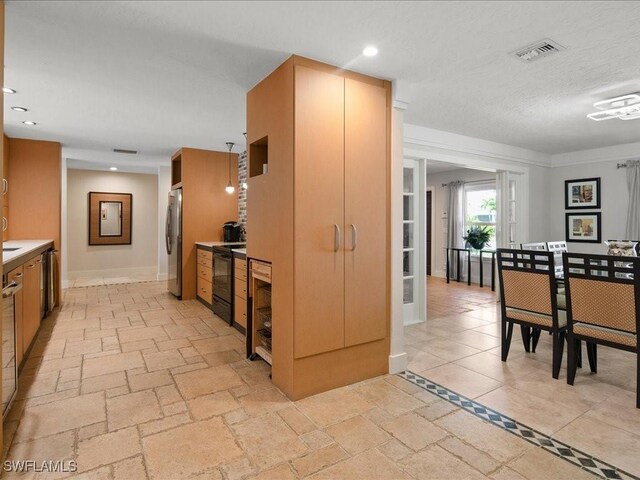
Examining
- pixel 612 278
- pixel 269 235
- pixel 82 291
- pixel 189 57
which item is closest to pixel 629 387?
pixel 612 278

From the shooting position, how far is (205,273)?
5262mm

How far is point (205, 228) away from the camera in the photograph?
5.86m

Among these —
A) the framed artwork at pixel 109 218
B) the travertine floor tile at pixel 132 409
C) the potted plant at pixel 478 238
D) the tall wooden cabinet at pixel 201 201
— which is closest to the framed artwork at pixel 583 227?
the potted plant at pixel 478 238

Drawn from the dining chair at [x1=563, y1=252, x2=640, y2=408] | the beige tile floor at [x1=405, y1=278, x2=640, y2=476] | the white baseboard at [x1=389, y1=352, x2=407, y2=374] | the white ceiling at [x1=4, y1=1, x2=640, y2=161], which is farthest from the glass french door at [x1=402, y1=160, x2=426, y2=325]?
the dining chair at [x1=563, y1=252, x2=640, y2=408]

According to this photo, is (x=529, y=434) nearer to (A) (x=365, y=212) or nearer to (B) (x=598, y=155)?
(A) (x=365, y=212)

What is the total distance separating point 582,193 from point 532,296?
3846 mm

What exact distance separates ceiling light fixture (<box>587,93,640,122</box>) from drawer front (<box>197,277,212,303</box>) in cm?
484

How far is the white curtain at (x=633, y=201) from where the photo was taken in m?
5.17

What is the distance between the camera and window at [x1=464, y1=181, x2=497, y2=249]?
23.9ft

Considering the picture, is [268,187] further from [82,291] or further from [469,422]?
[82,291]

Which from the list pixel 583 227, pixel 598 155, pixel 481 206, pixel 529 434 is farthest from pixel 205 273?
pixel 598 155

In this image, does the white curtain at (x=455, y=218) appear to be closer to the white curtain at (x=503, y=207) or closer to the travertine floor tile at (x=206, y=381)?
the white curtain at (x=503, y=207)

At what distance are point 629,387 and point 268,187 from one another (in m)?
3.11

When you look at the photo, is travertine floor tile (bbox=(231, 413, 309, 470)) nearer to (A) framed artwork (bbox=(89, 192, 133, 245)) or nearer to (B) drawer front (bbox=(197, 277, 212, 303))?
(B) drawer front (bbox=(197, 277, 212, 303))
